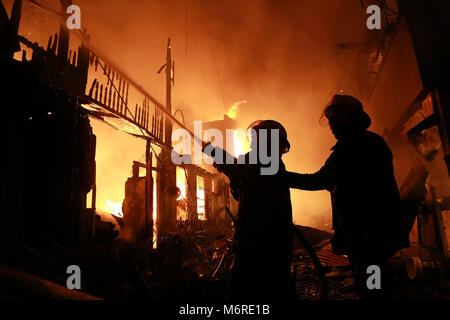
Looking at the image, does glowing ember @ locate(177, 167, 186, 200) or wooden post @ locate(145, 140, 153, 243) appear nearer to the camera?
wooden post @ locate(145, 140, 153, 243)

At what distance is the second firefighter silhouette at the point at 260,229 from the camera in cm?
258

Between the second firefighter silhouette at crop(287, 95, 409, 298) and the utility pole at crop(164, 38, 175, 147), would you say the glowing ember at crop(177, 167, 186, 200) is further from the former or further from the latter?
the second firefighter silhouette at crop(287, 95, 409, 298)

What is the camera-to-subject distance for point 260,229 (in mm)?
2740

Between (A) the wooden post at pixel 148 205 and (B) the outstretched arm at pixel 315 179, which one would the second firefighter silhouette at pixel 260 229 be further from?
(A) the wooden post at pixel 148 205

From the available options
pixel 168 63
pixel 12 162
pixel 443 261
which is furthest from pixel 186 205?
pixel 443 261

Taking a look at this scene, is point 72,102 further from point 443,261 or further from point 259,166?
point 443,261

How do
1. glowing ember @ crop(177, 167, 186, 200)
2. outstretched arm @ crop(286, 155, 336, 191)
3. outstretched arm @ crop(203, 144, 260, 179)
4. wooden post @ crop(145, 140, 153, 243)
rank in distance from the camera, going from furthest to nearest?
glowing ember @ crop(177, 167, 186, 200)
wooden post @ crop(145, 140, 153, 243)
outstretched arm @ crop(286, 155, 336, 191)
outstretched arm @ crop(203, 144, 260, 179)

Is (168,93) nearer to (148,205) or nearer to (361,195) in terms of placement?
(148,205)

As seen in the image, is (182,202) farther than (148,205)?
Yes

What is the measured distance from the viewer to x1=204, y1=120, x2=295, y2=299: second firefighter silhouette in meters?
2.58

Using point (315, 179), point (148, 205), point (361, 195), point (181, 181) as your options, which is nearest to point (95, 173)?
point (148, 205)

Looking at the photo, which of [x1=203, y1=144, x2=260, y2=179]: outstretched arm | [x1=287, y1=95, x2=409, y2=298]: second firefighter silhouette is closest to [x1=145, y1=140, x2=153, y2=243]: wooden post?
[x1=203, y1=144, x2=260, y2=179]: outstretched arm
